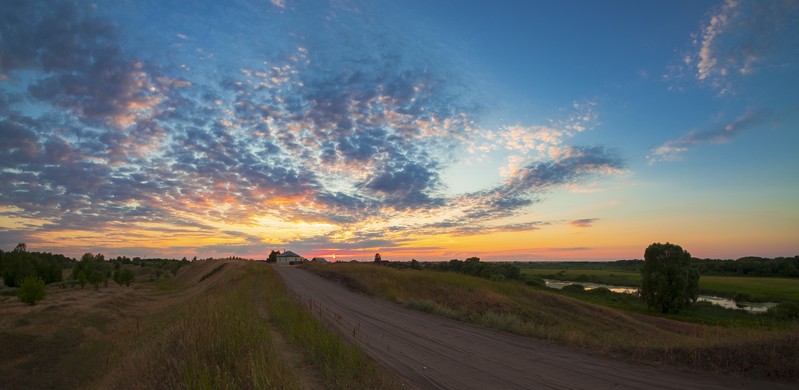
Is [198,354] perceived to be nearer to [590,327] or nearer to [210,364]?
[210,364]

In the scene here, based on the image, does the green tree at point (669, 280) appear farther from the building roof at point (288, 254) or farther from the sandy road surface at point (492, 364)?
the building roof at point (288, 254)

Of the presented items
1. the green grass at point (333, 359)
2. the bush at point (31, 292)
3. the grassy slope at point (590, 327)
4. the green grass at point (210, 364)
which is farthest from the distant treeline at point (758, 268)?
the bush at point (31, 292)

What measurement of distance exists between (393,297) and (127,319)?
25520mm

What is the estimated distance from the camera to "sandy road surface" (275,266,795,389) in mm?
8250

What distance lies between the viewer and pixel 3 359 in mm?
20938

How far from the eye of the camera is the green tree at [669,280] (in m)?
53.9

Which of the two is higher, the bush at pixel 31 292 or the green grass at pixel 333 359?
the green grass at pixel 333 359

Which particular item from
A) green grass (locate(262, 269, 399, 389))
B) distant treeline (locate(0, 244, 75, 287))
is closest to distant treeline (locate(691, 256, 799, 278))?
green grass (locate(262, 269, 399, 389))

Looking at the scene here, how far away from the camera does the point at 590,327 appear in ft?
104

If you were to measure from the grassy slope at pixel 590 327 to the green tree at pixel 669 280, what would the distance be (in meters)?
11.9

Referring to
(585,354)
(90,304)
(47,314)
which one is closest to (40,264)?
(90,304)

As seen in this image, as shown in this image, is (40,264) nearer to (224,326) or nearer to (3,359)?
(3,359)

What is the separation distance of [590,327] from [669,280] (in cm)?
3348

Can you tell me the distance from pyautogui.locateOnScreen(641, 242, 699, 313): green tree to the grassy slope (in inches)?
467
